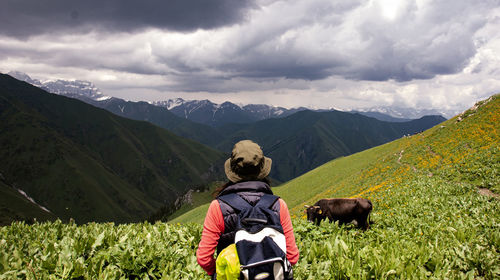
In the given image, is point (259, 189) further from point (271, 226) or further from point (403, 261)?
point (403, 261)

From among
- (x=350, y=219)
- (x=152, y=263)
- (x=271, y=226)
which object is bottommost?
(x=350, y=219)

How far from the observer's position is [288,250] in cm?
457

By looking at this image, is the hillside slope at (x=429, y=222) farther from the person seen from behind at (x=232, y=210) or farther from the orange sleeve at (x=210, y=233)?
the orange sleeve at (x=210, y=233)

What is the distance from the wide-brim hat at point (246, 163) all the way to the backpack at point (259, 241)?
1.33ft

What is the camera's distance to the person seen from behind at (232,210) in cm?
433

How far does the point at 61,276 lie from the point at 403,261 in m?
7.13

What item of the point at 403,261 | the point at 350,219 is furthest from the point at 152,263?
the point at 350,219

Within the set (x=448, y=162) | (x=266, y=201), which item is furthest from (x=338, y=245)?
(x=448, y=162)

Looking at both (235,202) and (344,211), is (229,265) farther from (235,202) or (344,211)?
(344,211)

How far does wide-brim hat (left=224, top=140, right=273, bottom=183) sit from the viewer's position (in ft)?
14.4

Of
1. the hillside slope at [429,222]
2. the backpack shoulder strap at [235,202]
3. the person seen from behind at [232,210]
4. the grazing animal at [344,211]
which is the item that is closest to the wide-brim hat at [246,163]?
the person seen from behind at [232,210]

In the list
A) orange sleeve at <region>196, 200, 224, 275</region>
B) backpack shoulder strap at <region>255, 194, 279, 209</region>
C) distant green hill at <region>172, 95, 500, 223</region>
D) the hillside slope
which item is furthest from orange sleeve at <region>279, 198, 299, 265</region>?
distant green hill at <region>172, 95, 500, 223</region>

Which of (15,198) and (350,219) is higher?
(350,219)

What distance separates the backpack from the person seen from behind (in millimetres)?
154
